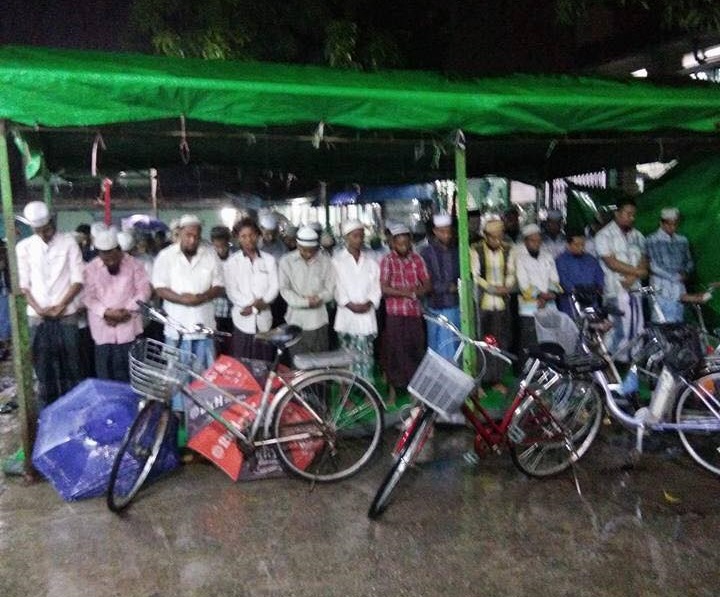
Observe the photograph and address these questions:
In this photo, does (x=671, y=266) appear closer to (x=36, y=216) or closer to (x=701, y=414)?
(x=701, y=414)

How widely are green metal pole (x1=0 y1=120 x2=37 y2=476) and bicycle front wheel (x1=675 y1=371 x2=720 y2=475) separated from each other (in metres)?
5.10

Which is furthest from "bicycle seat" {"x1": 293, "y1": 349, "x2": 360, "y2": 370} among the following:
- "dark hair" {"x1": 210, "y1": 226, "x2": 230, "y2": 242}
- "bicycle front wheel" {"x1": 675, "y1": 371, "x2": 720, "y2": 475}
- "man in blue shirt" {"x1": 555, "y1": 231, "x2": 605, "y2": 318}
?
"man in blue shirt" {"x1": 555, "y1": 231, "x2": 605, "y2": 318}

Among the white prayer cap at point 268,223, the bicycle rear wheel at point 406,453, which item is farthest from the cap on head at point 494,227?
the white prayer cap at point 268,223

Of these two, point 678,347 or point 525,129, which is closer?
point 678,347

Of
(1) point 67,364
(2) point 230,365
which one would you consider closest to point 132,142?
(1) point 67,364

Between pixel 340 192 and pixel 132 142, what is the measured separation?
5.91 m

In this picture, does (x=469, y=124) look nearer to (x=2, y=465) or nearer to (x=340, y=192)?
(x=2, y=465)

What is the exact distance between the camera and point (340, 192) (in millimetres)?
12062

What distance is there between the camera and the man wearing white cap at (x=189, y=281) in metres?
5.96

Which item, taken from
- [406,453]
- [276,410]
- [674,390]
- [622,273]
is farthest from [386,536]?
[622,273]

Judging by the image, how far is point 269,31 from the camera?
35.7 ft

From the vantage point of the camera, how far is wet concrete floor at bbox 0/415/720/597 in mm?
3818

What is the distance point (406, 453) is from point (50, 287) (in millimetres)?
3508

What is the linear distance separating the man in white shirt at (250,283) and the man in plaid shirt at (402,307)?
1.16m
